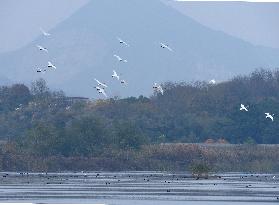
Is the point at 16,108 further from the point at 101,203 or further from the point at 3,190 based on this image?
the point at 101,203

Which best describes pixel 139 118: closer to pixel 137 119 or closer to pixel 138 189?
pixel 137 119

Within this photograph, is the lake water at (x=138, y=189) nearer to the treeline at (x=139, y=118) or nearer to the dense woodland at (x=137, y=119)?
the dense woodland at (x=137, y=119)

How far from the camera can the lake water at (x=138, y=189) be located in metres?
49.7

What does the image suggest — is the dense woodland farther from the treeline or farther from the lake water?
the lake water

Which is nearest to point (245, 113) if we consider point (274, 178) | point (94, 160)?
point (94, 160)

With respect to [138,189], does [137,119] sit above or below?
above

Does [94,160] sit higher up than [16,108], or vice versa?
[16,108]

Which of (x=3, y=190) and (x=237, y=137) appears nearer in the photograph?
(x=3, y=190)

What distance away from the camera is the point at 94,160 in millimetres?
83250

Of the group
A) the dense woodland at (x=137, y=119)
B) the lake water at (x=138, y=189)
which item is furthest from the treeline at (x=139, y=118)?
the lake water at (x=138, y=189)

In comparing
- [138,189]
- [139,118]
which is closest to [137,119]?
[139,118]

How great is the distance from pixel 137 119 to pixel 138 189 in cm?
4691

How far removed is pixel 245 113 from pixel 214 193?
4684cm

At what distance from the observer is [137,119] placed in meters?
104
